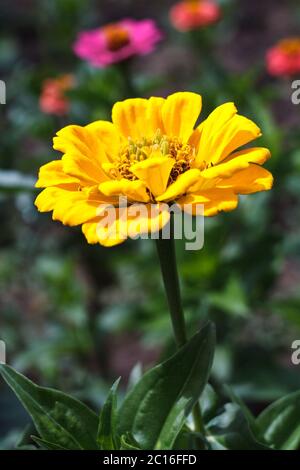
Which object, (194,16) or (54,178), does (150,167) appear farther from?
Result: (194,16)

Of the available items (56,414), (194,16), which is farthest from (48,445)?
(194,16)

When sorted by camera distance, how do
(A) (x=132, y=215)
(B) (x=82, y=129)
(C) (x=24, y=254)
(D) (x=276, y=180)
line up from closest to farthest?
(A) (x=132, y=215) → (B) (x=82, y=129) → (D) (x=276, y=180) → (C) (x=24, y=254)

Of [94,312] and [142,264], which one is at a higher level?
[142,264]

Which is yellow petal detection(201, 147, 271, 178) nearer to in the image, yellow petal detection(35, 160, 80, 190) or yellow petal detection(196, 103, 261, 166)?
yellow petal detection(196, 103, 261, 166)

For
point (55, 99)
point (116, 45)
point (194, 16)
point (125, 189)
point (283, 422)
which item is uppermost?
point (194, 16)

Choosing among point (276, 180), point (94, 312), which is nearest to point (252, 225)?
point (276, 180)

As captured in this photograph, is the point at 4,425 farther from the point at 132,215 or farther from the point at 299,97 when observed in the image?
the point at 299,97
